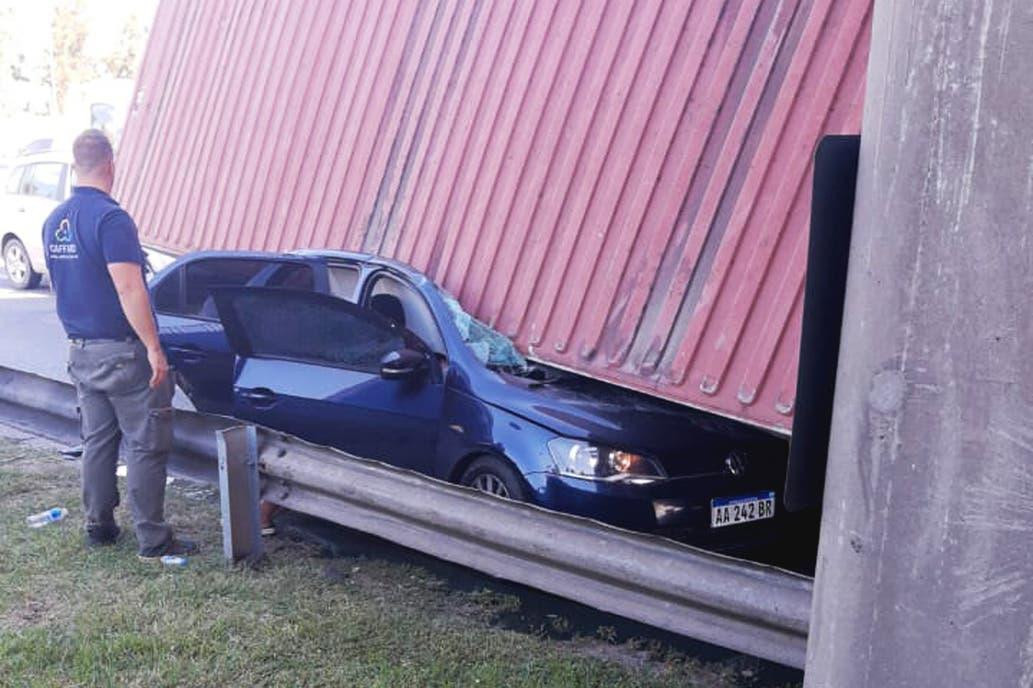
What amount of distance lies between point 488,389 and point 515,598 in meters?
1.01

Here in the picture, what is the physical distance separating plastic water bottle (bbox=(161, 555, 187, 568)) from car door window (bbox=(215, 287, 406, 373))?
1.31 m

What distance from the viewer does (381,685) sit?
3.61 meters

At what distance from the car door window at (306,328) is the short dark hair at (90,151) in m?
0.91

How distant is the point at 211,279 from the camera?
22.9ft

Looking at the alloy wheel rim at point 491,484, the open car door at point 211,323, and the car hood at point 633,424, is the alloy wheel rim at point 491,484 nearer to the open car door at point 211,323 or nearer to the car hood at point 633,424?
the car hood at point 633,424

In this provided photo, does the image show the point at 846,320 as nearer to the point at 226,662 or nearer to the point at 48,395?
the point at 226,662

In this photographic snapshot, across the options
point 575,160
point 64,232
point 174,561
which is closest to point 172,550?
point 174,561

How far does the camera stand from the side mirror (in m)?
5.37

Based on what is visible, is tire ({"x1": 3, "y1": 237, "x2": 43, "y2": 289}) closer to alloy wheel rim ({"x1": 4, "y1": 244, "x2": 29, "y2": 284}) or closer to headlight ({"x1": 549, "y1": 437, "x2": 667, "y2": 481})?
alloy wheel rim ({"x1": 4, "y1": 244, "x2": 29, "y2": 284})

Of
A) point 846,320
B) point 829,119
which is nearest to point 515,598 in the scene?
point 829,119

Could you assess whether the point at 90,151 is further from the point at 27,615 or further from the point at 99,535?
the point at 27,615

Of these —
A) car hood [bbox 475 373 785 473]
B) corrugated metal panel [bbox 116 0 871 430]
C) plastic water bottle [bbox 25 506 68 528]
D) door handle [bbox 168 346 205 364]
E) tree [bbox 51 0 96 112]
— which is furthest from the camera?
tree [bbox 51 0 96 112]

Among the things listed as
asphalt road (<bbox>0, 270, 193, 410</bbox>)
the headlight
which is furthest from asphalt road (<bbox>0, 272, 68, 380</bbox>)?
the headlight

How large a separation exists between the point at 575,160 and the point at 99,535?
10.2 feet
